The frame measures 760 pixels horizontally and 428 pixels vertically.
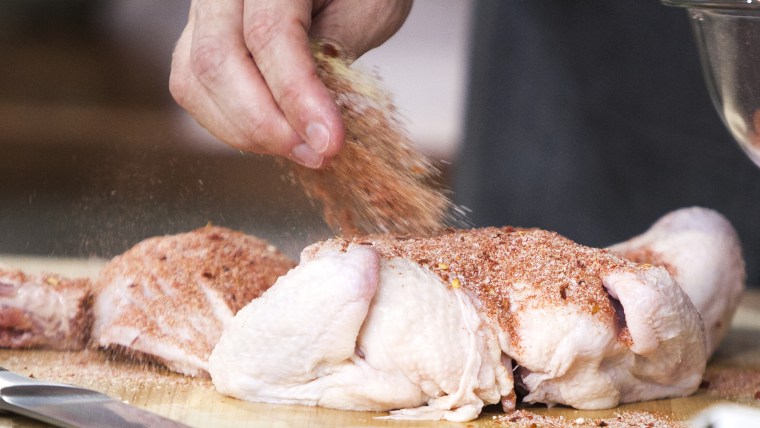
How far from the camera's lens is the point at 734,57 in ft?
5.35

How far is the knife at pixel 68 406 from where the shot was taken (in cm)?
141

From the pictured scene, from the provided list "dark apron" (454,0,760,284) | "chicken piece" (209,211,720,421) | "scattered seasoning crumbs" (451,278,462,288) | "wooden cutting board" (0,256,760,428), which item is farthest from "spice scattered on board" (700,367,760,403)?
"dark apron" (454,0,760,284)

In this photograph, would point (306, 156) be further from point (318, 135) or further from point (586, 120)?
point (586, 120)

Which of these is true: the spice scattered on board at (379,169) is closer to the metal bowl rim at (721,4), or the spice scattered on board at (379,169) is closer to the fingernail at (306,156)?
the fingernail at (306,156)

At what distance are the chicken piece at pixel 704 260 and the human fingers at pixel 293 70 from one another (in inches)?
28.5

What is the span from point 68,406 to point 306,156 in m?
0.61

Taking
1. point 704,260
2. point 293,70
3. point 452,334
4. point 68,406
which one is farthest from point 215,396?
point 704,260

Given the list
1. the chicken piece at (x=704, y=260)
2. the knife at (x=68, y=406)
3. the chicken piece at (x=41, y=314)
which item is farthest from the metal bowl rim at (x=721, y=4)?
the chicken piece at (x=41, y=314)

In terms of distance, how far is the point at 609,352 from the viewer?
159 cm

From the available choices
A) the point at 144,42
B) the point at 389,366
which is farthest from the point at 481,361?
the point at 144,42

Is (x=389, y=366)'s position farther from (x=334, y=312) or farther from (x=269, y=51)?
(x=269, y=51)

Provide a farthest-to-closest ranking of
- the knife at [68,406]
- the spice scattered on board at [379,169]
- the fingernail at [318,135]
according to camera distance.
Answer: the spice scattered on board at [379,169]
the fingernail at [318,135]
the knife at [68,406]

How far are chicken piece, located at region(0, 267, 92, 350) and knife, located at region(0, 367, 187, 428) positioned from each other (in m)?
0.34

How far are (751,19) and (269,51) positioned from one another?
817mm
